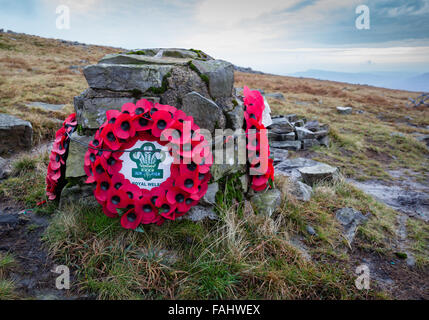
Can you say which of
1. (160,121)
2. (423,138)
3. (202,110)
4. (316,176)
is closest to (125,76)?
(160,121)

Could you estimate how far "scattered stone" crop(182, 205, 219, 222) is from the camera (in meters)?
3.31

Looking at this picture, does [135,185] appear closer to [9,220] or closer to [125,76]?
[125,76]

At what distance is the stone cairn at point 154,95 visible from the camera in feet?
11.3

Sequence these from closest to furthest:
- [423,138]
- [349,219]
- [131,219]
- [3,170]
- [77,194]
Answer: [131,219], [77,194], [349,219], [3,170], [423,138]

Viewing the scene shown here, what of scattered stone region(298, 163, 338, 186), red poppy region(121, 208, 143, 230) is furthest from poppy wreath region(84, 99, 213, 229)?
scattered stone region(298, 163, 338, 186)

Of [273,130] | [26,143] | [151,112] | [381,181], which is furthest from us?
[273,130]

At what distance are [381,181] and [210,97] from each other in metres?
5.58

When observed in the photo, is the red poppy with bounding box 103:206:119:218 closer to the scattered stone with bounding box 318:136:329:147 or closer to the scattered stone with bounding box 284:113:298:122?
the scattered stone with bounding box 318:136:329:147

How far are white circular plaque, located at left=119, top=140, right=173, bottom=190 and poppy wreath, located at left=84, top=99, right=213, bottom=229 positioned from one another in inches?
1.9

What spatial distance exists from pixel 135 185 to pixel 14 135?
465 cm

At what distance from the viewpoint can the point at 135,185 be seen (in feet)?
10.5

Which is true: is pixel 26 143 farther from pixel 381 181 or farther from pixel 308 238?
pixel 381 181
